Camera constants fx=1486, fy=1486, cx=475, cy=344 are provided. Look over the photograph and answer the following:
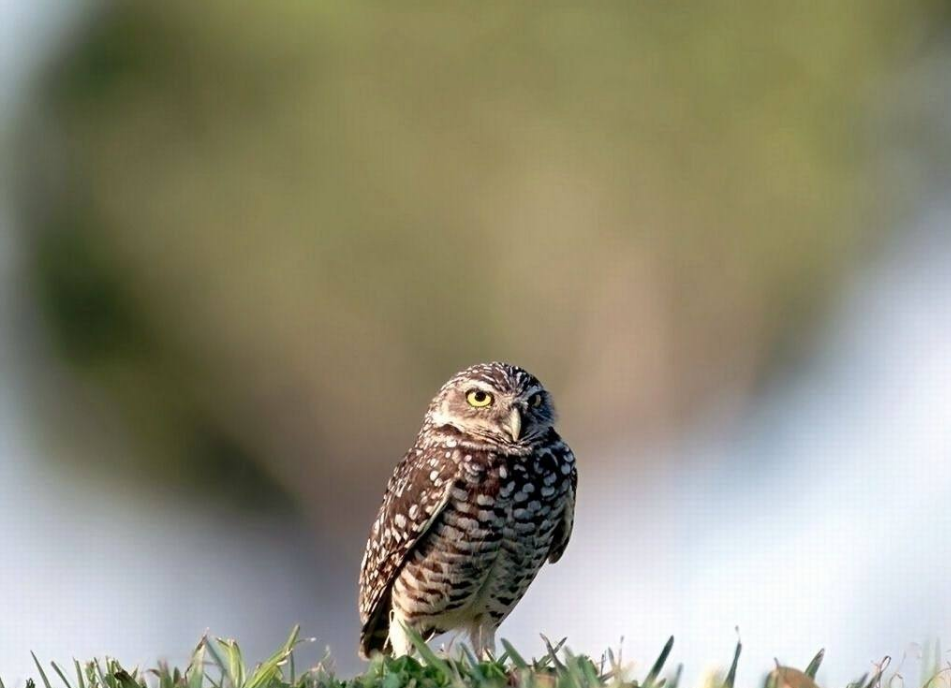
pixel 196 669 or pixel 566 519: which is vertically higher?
pixel 566 519

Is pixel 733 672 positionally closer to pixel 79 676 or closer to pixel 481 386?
pixel 79 676

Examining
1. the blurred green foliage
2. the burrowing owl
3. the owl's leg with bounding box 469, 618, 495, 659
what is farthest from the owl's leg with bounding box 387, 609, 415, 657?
the blurred green foliage

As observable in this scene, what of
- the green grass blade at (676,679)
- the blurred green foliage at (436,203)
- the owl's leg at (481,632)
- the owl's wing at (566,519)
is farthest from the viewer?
the blurred green foliage at (436,203)

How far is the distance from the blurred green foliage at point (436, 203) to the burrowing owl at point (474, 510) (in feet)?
30.1

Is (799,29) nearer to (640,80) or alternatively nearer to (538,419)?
(640,80)

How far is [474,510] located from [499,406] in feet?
1.53

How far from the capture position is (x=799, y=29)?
17172mm

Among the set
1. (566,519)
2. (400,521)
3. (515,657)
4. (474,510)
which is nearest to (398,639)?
(400,521)

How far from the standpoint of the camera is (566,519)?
21.7 ft

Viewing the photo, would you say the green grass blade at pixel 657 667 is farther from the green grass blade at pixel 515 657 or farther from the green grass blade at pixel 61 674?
the green grass blade at pixel 61 674

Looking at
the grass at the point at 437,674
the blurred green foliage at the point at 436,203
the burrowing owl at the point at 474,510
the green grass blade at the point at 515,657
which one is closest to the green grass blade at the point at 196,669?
the grass at the point at 437,674

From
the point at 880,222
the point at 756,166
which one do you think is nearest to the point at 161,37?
the point at 756,166

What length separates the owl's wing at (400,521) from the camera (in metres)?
6.29

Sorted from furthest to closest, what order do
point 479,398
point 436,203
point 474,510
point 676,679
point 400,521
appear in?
point 436,203 → point 479,398 → point 400,521 → point 474,510 → point 676,679
